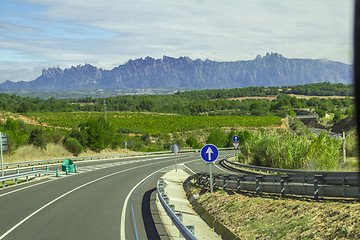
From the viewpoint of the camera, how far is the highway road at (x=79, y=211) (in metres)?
11.7

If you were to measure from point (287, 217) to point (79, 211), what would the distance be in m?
7.64

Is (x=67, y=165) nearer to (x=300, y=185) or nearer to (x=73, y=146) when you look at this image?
(x=73, y=146)

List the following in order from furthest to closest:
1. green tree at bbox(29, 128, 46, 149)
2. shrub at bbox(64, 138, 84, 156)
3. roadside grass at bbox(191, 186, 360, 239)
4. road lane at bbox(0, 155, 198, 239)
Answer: shrub at bbox(64, 138, 84, 156)
green tree at bbox(29, 128, 46, 149)
road lane at bbox(0, 155, 198, 239)
roadside grass at bbox(191, 186, 360, 239)

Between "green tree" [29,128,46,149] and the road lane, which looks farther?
"green tree" [29,128,46,149]

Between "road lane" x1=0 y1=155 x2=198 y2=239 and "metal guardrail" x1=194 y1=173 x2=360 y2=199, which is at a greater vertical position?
"metal guardrail" x1=194 y1=173 x2=360 y2=199

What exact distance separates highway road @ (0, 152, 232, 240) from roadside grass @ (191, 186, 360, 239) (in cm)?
251

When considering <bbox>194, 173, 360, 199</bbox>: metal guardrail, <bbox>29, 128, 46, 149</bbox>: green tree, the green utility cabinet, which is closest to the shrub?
<bbox>29, 128, 46, 149</bbox>: green tree

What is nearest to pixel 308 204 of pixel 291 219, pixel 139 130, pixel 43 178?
pixel 291 219

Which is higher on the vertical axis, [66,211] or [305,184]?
[305,184]

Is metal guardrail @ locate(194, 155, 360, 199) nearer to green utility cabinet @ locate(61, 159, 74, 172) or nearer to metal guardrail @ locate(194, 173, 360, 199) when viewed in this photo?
metal guardrail @ locate(194, 173, 360, 199)

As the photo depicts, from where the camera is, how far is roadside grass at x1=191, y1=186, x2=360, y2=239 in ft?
30.2

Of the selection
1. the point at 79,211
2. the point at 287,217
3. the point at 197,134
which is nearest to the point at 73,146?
the point at 79,211

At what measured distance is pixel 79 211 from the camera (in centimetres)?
1532

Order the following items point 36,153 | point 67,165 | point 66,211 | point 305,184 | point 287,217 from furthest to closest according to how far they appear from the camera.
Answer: point 36,153 < point 67,165 < point 66,211 < point 305,184 < point 287,217
